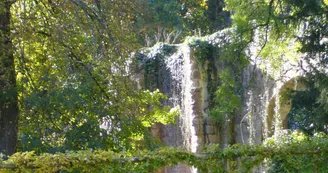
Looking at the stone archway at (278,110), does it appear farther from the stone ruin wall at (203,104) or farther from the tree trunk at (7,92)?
the tree trunk at (7,92)

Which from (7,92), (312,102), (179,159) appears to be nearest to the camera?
(179,159)

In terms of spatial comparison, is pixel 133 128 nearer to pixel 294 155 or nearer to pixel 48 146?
pixel 48 146

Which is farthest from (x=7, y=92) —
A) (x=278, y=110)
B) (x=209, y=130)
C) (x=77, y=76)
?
(x=209, y=130)

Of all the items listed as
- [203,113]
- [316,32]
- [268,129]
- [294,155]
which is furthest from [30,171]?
[203,113]

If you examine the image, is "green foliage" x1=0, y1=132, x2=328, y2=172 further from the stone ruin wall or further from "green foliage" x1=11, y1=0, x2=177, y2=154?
the stone ruin wall

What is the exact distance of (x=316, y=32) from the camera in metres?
7.00

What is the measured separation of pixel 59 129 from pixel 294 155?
9.56 feet

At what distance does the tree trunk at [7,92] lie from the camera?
669cm

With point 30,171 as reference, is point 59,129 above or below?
above

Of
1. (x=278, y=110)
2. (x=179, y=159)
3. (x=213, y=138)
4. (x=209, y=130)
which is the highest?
(x=278, y=110)

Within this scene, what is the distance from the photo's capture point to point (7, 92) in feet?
21.9

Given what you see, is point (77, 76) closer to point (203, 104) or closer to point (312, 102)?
point (312, 102)

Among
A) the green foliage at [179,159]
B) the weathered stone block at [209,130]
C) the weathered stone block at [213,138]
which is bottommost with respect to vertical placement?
the green foliage at [179,159]

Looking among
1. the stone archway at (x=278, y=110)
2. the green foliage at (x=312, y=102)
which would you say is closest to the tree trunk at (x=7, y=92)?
the green foliage at (x=312, y=102)
